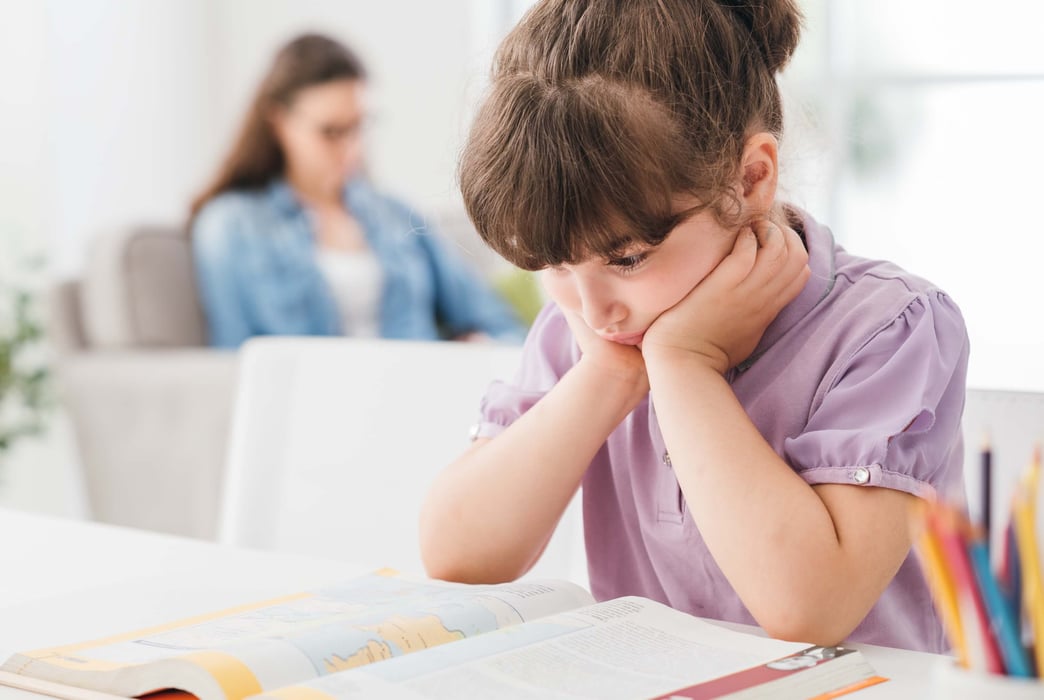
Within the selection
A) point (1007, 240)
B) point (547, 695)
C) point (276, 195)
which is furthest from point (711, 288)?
point (1007, 240)

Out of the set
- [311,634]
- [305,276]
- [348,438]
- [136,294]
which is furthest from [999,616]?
[305,276]

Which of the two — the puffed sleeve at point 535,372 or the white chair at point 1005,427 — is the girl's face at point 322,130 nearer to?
the puffed sleeve at point 535,372

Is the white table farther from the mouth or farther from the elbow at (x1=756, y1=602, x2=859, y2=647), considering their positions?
the mouth

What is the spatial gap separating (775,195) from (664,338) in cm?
13

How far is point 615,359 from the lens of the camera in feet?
2.84

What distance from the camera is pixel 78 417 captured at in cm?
252

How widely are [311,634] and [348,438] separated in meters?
0.54

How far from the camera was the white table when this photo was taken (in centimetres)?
68

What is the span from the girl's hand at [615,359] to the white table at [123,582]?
0.21 metres

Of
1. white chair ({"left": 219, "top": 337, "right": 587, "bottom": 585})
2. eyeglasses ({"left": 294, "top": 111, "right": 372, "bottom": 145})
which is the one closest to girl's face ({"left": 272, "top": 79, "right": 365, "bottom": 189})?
eyeglasses ({"left": 294, "top": 111, "right": 372, "bottom": 145})

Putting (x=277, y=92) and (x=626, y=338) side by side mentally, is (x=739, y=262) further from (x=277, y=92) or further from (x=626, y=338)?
(x=277, y=92)

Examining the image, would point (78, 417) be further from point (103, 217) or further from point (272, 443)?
point (272, 443)

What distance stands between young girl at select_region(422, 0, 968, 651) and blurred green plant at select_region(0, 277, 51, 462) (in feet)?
7.42

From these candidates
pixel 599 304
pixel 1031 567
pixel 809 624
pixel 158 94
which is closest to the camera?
pixel 1031 567
